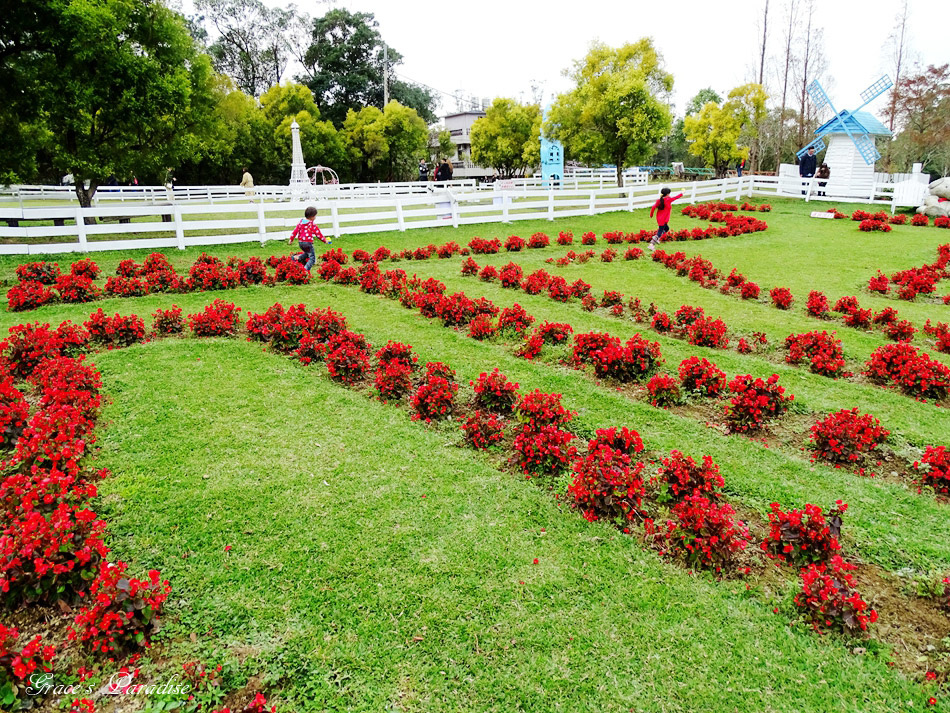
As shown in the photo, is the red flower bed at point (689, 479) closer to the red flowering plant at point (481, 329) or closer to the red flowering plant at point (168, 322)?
the red flowering plant at point (481, 329)

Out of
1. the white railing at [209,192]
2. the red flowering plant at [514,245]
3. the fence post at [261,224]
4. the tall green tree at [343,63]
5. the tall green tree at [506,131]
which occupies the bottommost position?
the red flowering plant at [514,245]

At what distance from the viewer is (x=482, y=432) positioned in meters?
5.50

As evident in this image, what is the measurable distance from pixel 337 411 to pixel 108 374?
2988 millimetres

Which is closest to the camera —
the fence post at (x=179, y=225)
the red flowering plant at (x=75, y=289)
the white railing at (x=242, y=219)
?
the red flowering plant at (x=75, y=289)

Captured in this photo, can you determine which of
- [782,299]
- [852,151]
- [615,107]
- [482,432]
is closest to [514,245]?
[782,299]

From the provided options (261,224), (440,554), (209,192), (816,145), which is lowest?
(440,554)

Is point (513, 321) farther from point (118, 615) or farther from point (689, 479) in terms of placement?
point (118, 615)

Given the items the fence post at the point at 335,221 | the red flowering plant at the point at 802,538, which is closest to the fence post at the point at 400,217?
the fence post at the point at 335,221

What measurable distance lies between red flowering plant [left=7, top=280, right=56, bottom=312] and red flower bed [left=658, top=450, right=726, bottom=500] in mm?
10019

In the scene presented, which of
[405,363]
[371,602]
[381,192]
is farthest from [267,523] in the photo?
[381,192]

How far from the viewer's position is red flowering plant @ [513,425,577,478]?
5.00 m

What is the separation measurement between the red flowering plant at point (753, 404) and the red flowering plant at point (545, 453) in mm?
1841

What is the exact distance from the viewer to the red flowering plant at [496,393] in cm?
603

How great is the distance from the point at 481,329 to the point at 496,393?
8.25ft
